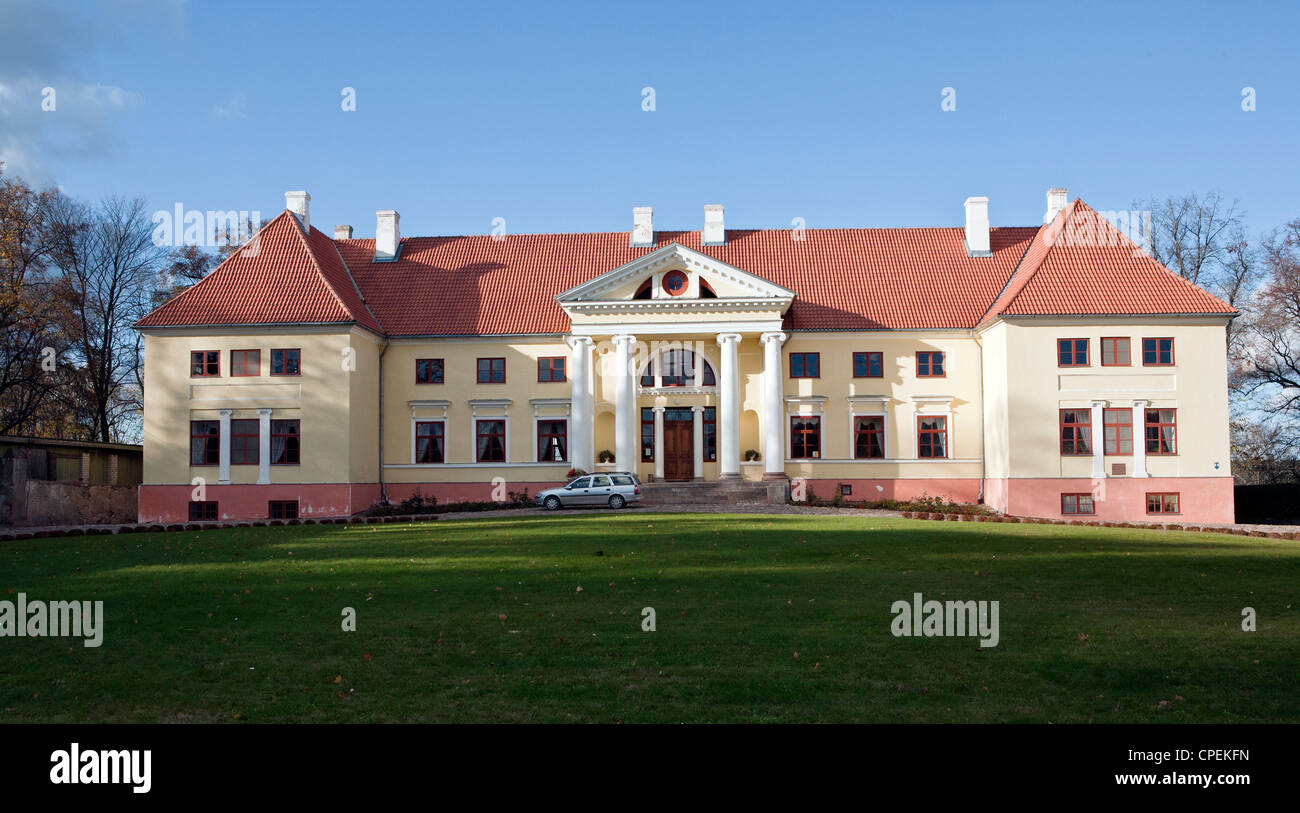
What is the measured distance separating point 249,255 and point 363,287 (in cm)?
487

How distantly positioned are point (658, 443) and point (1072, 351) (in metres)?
16.0

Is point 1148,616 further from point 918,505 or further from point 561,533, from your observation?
point 918,505

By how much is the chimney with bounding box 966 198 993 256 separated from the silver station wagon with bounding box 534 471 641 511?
60.2ft

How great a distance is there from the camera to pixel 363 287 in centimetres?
4434

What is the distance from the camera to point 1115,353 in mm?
38125

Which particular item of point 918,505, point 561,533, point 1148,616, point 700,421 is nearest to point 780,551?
point 561,533

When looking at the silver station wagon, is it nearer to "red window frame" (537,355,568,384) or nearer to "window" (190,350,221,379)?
"red window frame" (537,355,568,384)

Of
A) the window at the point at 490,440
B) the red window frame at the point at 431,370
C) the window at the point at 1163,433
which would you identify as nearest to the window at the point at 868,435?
the window at the point at 1163,433

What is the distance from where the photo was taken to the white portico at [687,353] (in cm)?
4038

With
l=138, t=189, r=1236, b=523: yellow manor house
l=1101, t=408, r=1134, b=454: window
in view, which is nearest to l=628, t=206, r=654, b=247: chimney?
l=138, t=189, r=1236, b=523: yellow manor house

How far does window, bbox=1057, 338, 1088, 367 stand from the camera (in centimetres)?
3803

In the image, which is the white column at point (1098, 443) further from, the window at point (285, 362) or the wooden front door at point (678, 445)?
the window at point (285, 362)

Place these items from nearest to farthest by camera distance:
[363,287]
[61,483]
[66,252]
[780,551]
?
[780,551] < [61,483] < [363,287] < [66,252]
